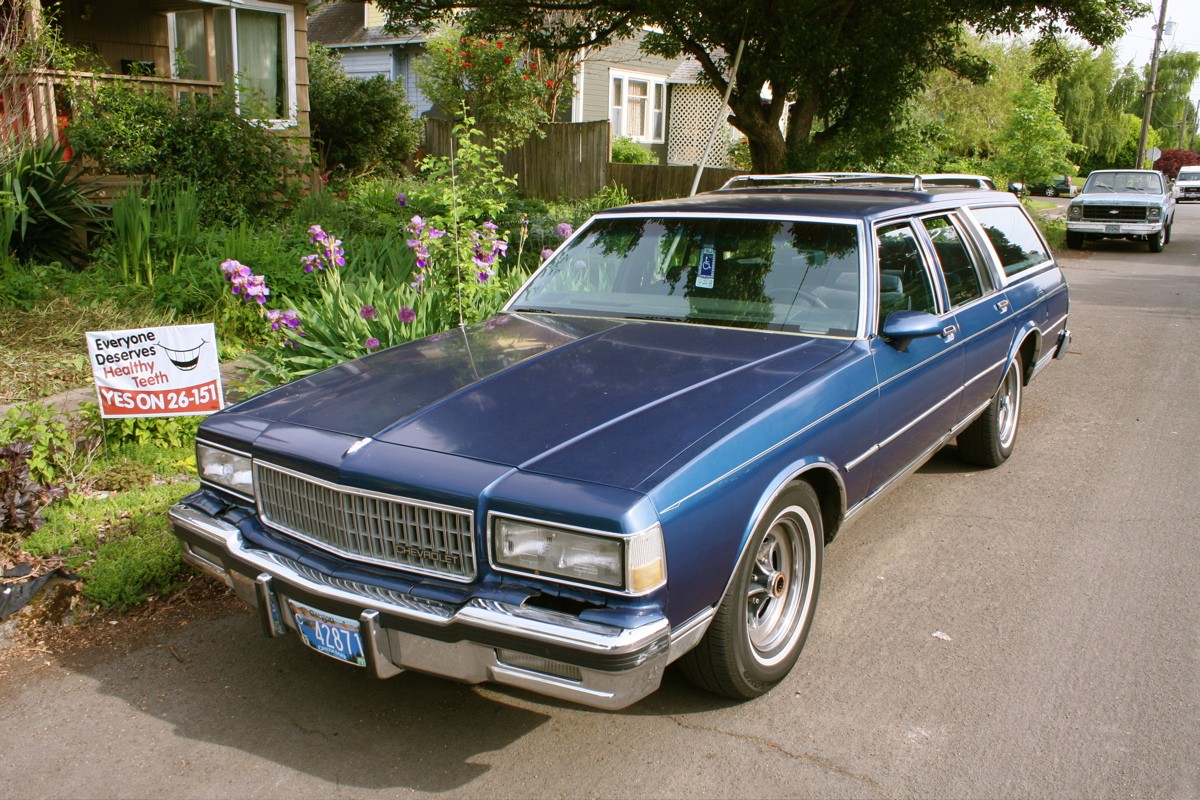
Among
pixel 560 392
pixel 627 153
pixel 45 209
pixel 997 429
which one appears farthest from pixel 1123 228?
pixel 560 392

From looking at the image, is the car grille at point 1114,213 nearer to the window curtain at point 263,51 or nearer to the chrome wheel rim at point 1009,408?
the window curtain at point 263,51

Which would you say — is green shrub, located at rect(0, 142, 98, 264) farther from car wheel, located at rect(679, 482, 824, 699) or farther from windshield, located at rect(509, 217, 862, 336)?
car wheel, located at rect(679, 482, 824, 699)

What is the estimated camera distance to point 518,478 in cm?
291

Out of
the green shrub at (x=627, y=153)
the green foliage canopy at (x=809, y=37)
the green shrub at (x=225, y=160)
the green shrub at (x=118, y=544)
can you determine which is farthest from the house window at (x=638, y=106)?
the green shrub at (x=118, y=544)

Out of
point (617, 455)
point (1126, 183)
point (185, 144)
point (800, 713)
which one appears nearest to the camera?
point (617, 455)

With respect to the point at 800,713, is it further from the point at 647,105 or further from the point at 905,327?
the point at 647,105

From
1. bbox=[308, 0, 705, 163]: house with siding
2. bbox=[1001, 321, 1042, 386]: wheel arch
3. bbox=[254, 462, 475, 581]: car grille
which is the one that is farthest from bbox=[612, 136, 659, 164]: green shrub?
bbox=[254, 462, 475, 581]: car grille

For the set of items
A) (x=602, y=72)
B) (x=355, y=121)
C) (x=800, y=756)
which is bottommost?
(x=800, y=756)

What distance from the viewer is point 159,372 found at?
506 cm

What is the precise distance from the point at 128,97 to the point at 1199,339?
456 inches

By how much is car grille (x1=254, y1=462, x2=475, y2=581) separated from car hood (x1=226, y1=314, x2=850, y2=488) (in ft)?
0.64

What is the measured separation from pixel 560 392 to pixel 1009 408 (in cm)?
383

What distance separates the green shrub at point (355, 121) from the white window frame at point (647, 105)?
925 centimetres

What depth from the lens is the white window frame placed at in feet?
94.5
